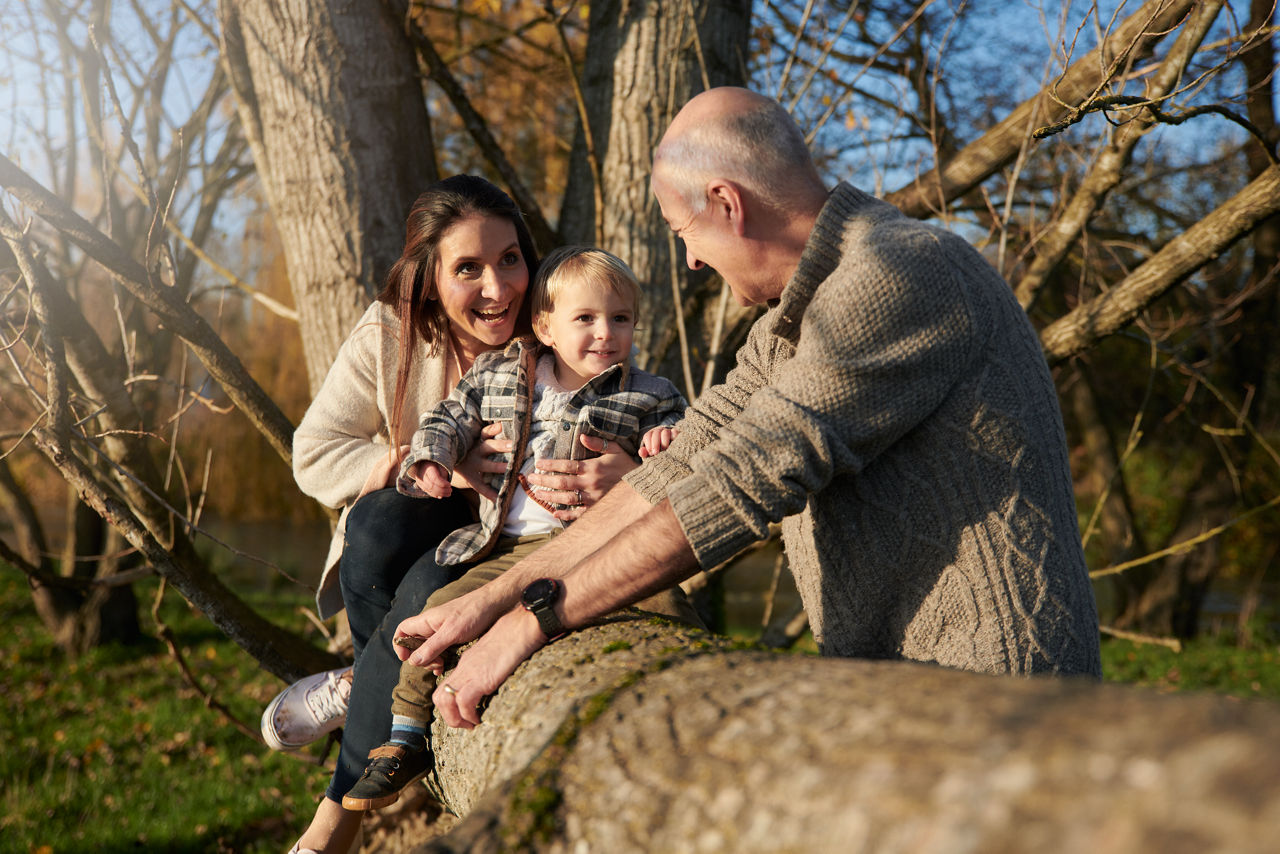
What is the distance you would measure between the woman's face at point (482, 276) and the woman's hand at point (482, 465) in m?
0.36

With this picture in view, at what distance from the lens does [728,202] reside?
6.93 ft

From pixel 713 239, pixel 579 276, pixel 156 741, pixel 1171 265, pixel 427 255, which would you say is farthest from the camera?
pixel 156 741

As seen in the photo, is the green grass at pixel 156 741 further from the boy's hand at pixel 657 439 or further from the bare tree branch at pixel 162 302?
the boy's hand at pixel 657 439

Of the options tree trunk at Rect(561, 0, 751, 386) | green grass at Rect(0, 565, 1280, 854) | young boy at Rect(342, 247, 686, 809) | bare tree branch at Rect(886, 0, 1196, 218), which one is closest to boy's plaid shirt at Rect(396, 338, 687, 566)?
young boy at Rect(342, 247, 686, 809)

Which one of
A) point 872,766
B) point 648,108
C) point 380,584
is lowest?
point 380,584

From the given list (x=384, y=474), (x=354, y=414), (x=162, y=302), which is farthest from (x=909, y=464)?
(x=162, y=302)

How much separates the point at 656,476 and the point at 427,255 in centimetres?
125

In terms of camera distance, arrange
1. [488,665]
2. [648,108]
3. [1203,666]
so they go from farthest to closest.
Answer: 1. [1203,666]
2. [648,108]
3. [488,665]

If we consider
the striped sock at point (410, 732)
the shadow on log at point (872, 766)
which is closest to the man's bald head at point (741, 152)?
the shadow on log at point (872, 766)

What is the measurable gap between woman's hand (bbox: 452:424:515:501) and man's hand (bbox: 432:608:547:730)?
2.57ft

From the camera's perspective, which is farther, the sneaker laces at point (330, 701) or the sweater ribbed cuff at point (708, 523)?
the sneaker laces at point (330, 701)

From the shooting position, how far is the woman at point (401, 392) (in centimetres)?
267

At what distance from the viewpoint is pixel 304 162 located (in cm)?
355

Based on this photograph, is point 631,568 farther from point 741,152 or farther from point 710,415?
point 741,152
